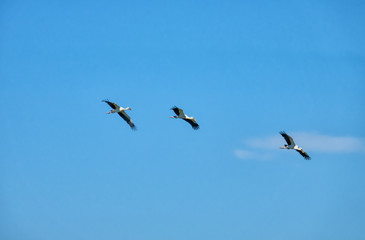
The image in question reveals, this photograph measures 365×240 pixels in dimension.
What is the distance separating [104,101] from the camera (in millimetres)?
80500

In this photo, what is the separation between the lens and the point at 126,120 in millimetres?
84000

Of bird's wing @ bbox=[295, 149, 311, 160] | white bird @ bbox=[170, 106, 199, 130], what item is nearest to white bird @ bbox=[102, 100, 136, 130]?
white bird @ bbox=[170, 106, 199, 130]

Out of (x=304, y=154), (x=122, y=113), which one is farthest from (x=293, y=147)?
(x=122, y=113)

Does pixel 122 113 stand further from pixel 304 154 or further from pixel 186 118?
pixel 304 154

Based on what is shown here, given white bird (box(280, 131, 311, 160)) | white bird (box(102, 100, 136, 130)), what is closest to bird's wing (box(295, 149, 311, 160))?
white bird (box(280, 131, 311, 160))

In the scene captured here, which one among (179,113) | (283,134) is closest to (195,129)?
(179,113)

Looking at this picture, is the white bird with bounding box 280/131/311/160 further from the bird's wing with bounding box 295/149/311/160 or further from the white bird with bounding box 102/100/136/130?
the white bird with bounding box 102/100/136/130

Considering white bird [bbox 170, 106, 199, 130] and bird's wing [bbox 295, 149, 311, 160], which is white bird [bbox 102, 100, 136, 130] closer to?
white bird [bbox 170, 106, 199, 130]

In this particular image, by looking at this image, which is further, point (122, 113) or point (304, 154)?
point (304, 154)

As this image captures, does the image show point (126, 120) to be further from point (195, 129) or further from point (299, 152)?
point (299, 152)

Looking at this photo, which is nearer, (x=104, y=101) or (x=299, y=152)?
(x=104, y=101)

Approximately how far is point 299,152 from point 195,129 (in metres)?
10.7

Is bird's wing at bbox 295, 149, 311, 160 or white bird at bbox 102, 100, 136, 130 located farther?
bird's wing at bbox 295, 149, 311, 160

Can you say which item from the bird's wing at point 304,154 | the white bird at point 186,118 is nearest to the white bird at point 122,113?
the white bird at point 186,118
